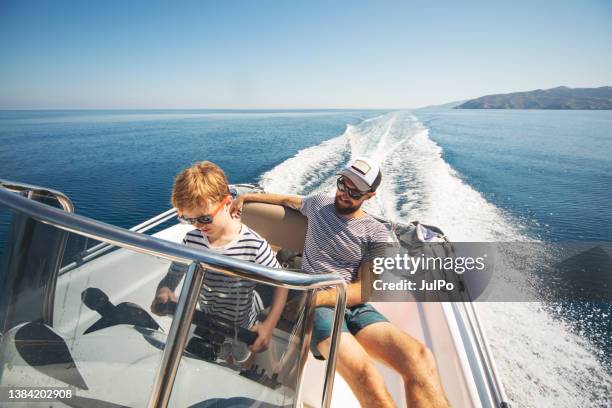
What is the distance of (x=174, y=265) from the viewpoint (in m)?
0.62

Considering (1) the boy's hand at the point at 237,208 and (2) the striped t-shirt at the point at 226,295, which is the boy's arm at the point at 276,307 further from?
(1) the boy's hand at the point at 237,208

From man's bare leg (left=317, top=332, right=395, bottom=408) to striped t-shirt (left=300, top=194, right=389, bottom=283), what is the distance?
46 cm

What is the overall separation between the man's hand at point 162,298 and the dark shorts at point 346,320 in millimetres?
1016

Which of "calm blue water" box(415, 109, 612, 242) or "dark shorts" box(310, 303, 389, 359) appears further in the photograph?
"calm blue water" box(415, 109, 612, 242)

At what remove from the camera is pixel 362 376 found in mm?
1358

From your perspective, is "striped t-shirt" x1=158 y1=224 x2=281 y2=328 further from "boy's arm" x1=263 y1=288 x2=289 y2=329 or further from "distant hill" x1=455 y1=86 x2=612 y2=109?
"distant hill" x1=455 y1=86 x2=612 y2=109

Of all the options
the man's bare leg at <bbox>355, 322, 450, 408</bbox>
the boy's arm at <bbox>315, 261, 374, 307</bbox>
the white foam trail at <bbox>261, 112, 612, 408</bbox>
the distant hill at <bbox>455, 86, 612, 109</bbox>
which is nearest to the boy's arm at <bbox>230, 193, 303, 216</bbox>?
the boy's arm at <bbox>315, 261, 374, 307</bbox>

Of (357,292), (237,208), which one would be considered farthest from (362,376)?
(237,208)

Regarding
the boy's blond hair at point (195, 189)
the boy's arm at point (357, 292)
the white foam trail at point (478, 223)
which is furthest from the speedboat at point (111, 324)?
the white foam trail at point (478, 223)

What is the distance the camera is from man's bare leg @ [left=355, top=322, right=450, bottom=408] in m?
1.34

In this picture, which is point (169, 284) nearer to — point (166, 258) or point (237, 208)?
point (166, 258)

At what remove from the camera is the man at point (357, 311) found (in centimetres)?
136

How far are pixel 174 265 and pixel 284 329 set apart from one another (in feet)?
1.05

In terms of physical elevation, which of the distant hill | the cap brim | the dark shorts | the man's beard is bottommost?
the dark shorts
